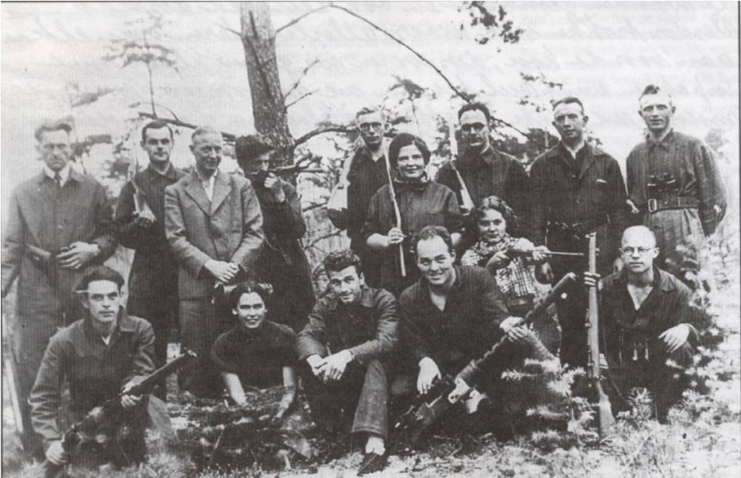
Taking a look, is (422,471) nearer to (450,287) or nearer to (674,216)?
(450,287)

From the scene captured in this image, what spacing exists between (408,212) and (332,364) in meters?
1.04

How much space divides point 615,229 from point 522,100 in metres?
1.06

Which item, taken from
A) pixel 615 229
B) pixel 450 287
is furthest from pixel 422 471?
pixel 615 229

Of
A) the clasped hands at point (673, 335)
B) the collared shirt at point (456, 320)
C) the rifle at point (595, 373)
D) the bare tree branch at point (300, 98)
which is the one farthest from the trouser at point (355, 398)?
the bare tree branch at point (300, 98)

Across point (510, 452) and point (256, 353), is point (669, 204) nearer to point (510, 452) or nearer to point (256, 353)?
point (510, 452)

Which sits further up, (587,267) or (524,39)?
(524,39)

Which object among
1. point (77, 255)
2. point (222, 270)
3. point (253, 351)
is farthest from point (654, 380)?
point (77, 255)

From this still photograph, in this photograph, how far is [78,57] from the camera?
174 inches

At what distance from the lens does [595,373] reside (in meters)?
4.30

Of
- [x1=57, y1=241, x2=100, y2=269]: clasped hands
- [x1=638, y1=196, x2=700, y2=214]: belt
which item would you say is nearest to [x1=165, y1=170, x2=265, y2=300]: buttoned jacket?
[x1=57, y1=241, x2=100, y2=269]: clasped hands

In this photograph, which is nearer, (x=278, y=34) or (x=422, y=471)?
(x=422, y=471)

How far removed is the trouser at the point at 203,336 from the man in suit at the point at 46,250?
687mm

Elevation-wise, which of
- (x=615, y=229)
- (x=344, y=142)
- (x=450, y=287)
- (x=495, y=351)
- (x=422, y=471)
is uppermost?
(x=344, y=142)

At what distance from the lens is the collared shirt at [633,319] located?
14.3ft
